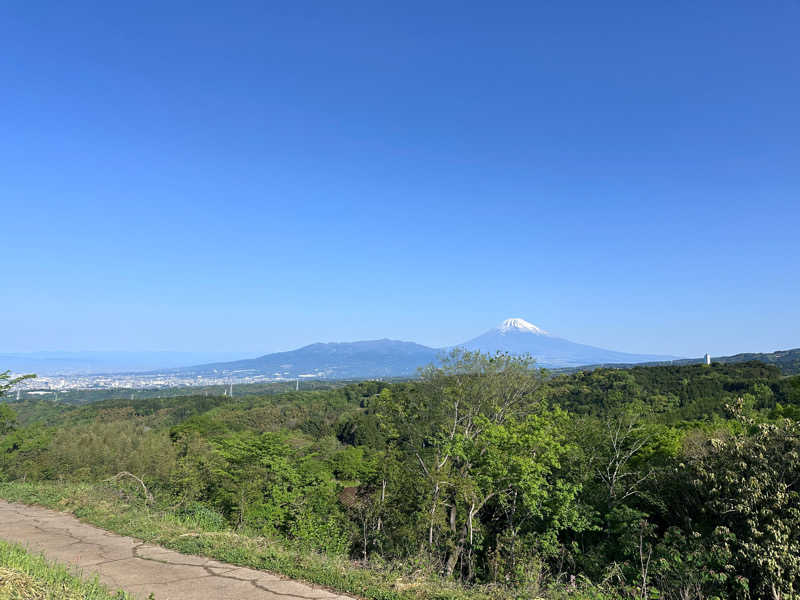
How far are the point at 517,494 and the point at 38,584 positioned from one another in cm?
1766

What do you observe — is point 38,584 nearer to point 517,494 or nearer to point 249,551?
point 249,551

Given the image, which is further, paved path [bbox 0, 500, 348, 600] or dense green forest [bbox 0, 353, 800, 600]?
dense green forest [bbox 0, 353, 800, 600]

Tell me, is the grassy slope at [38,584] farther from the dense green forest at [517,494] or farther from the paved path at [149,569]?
the dense green forest at [517,494]

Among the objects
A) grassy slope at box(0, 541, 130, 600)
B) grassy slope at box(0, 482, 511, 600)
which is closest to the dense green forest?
grassy slope at box(0, 482, 511, 600)

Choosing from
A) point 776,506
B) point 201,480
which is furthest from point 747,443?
point 201,480

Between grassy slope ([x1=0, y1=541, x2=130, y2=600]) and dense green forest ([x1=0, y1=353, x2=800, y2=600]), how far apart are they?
3748mm

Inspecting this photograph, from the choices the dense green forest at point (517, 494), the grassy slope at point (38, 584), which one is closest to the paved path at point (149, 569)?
the grassy slope at point (38, 584)

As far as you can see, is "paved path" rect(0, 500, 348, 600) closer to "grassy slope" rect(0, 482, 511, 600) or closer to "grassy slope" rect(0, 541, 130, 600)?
"grassy slope" rect(0, 482, 511, 600)

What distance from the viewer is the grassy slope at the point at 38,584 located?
4.79 metres

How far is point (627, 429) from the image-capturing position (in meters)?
22.3

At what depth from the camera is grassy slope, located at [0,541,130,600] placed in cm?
479

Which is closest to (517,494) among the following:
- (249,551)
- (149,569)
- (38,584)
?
(249,551)

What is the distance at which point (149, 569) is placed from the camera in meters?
6.97

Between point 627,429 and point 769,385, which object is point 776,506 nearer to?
point 627,429
